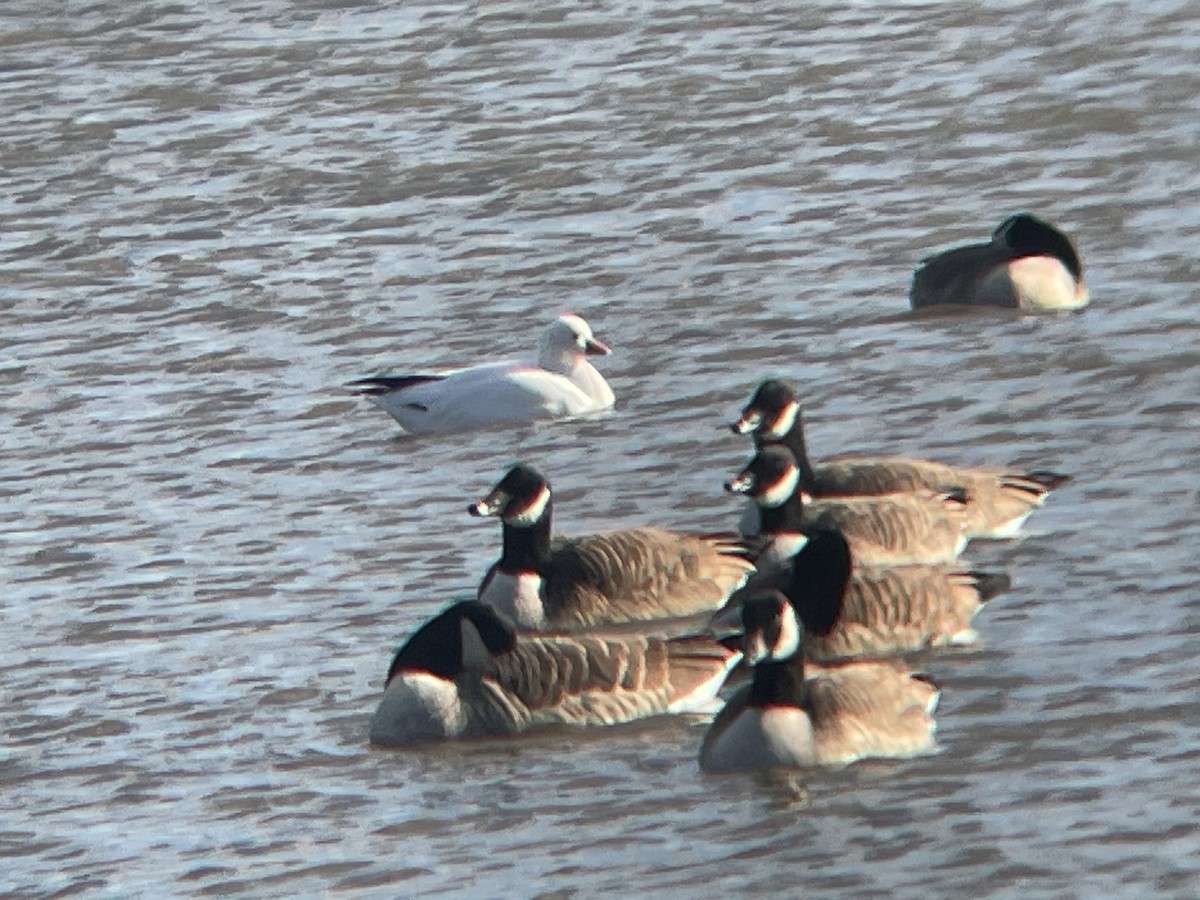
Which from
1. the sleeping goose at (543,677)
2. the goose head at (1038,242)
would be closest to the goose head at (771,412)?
the sleeping goose at (543,677)

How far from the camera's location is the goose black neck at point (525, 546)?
1329 centimetres

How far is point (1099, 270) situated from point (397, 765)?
321 inches

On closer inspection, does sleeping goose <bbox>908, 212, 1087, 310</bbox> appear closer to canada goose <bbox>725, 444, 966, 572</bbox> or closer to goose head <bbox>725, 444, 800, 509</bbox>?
canada goose <bbox>725, 444, 966, 572</bbox>

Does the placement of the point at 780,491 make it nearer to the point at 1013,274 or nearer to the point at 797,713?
the point at 797,713

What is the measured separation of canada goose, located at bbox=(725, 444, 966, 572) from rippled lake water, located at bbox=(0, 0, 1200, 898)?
0.25m

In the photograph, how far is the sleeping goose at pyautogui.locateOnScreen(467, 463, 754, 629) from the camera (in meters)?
13.3

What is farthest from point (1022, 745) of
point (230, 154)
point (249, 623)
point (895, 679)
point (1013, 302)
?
point (230, 154)

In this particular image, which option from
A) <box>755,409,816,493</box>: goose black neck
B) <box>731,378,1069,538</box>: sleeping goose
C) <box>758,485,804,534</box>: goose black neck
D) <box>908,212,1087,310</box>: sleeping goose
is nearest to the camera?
<box>758,485,804,534</box>: goose black neck

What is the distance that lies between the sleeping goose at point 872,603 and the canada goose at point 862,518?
56 centimetres

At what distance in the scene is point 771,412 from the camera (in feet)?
46.4

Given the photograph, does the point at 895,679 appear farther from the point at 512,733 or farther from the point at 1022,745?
the point at 512,733

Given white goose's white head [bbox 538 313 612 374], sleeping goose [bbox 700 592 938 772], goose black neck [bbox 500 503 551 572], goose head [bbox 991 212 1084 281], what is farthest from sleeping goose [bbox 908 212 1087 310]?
sleeping goose [bbox 700 592 938 772]

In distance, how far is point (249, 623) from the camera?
43.4ft

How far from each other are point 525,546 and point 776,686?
86.3 inches
